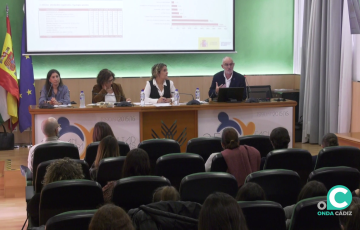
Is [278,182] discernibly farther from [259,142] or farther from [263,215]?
[259,142]

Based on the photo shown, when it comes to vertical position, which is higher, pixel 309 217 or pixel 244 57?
pixel 244 57

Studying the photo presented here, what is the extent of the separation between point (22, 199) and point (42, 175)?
6.46ft

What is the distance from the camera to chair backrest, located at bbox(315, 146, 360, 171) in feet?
11.7

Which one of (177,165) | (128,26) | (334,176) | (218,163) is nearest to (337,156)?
(334,176)

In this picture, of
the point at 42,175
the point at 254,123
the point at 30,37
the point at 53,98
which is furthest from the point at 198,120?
the point at 30,37

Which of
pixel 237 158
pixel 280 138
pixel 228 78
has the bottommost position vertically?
pixel 237 158

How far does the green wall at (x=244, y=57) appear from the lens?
309 inches

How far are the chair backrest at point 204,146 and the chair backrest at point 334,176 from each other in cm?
138

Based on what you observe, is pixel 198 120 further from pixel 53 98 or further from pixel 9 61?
pixel 9 61

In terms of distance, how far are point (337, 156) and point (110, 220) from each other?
92.6 inches

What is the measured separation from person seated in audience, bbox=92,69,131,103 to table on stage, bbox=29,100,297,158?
1.64 ft

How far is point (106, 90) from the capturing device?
6145 mm

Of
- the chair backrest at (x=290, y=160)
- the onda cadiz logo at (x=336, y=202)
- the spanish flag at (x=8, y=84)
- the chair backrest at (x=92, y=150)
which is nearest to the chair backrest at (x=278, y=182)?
the onda cadiz logo at (x=336, y=202)

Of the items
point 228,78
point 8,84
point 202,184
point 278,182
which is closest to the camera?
point 202,184
